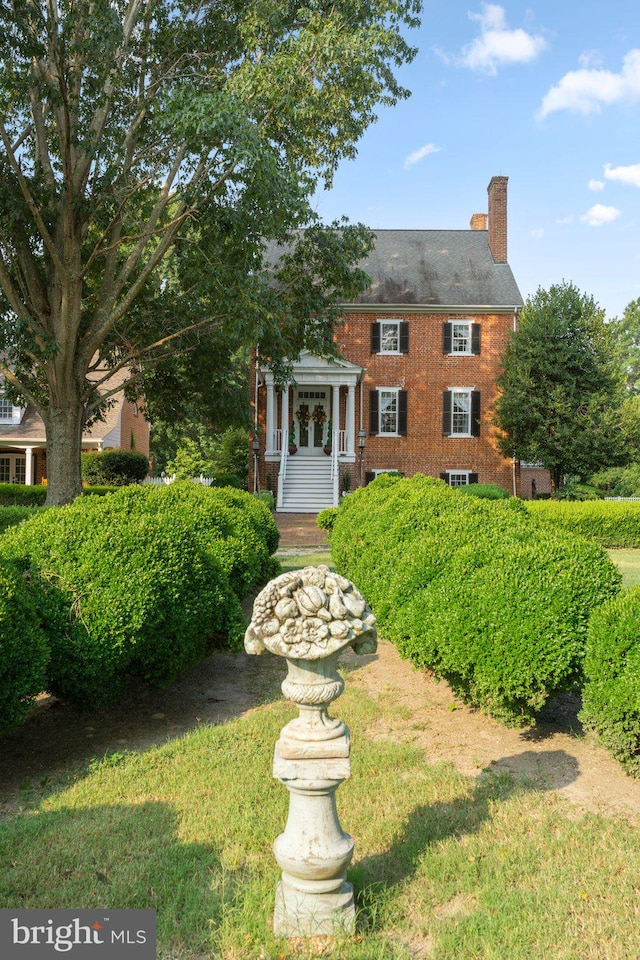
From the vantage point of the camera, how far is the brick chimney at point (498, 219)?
1126 inches

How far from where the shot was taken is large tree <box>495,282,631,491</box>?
23.4 m

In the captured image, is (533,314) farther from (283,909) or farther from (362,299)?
(283,909)

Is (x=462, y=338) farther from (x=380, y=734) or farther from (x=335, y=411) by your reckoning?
(x=380, y=734)

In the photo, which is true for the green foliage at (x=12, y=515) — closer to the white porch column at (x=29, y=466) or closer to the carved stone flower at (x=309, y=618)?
the carved stone flower at (x=309, y=618)

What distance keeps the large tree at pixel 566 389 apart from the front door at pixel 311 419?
6.98m

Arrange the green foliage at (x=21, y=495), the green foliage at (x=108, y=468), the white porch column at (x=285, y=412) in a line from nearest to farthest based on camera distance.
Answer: the green foliage at (x=21, y=495) → the green foliage at (x=108, y=468) → the white porch column at (x=285, y=412)

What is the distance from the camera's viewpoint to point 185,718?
5.57m

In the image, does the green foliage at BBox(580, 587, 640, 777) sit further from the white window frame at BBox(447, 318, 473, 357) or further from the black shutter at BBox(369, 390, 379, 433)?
the white window frame at BBox(447, 318, 473, 357)

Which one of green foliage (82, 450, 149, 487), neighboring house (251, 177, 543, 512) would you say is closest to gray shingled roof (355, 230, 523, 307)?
neighboring house (251, 177, 543, 512)

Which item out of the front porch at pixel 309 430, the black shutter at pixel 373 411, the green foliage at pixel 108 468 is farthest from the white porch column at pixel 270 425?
the green foliage at pixel 108 468

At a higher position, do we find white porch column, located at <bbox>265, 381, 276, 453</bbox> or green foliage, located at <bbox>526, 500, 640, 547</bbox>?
white porch column, located at <bbox>265, 381, 276, 453</bbox>

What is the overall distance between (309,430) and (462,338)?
Result: 23.3 ft

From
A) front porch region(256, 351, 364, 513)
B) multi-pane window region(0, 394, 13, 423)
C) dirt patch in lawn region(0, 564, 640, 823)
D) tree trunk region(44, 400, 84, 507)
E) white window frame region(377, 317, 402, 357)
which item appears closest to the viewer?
dirt patch in lawn region(0, 564, 640, 823)

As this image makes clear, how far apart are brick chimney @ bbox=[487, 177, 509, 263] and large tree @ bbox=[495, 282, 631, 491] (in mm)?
4902
